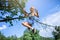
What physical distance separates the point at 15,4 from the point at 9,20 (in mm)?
327

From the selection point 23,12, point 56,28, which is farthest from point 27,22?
point 56,28

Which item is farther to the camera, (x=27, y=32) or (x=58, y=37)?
(x=58, y=37)

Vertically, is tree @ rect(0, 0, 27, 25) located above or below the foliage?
above

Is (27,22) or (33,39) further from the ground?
(27,22)

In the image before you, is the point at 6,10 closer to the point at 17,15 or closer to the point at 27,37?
the point at 17,15

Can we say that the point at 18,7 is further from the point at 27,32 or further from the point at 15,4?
the point at 27,32

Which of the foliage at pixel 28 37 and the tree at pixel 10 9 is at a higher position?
the tree at pixel 10 9

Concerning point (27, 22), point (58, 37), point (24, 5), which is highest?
point (24, 5)

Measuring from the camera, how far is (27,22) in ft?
17.3

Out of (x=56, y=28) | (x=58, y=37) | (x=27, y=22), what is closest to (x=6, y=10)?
(x=27, y=22)

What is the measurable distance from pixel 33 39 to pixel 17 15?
873 mm

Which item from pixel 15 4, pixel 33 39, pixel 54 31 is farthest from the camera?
pixel 54 31

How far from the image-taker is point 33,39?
564cm

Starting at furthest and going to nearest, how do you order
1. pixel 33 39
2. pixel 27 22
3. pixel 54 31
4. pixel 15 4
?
pixel 54 31 → pixel 33 39 → pixel 27 22 → pixel 15 4
